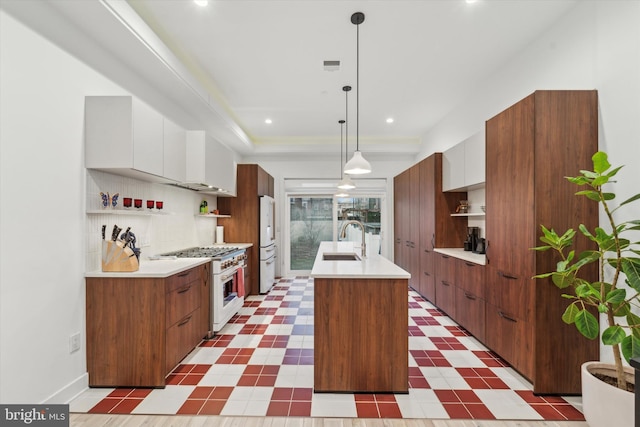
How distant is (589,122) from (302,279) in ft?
17.2

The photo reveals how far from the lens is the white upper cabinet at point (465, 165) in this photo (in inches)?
131

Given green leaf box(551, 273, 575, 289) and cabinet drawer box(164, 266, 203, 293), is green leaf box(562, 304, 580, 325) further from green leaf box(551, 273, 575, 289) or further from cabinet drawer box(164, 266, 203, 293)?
cabinet drawer box(164, 266, 203, 293)

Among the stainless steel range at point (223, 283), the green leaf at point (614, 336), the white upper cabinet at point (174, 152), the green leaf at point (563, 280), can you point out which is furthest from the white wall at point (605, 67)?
the white upper cabinet at point (174, 152)

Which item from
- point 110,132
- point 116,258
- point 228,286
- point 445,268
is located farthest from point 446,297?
point 110,132

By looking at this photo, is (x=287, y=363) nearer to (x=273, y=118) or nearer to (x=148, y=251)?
(x=148, y=251)

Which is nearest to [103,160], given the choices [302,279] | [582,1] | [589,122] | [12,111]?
[12,111]

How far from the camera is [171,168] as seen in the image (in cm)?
300

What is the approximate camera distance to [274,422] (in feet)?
6.18

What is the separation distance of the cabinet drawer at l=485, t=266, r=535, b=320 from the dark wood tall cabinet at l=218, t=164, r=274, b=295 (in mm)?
3486

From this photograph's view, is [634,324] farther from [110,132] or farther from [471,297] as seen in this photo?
[110,132]

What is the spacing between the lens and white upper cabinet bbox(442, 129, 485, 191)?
10.9 ft

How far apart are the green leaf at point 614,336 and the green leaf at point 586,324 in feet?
0.24

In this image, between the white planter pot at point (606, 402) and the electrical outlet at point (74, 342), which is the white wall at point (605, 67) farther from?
the electrical outlet at point (74, 342)

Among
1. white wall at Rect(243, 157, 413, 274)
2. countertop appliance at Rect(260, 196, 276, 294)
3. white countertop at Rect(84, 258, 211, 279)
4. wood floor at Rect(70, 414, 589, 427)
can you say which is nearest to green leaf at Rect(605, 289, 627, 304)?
wood floor at Rect(70, 414, 589, 427)
